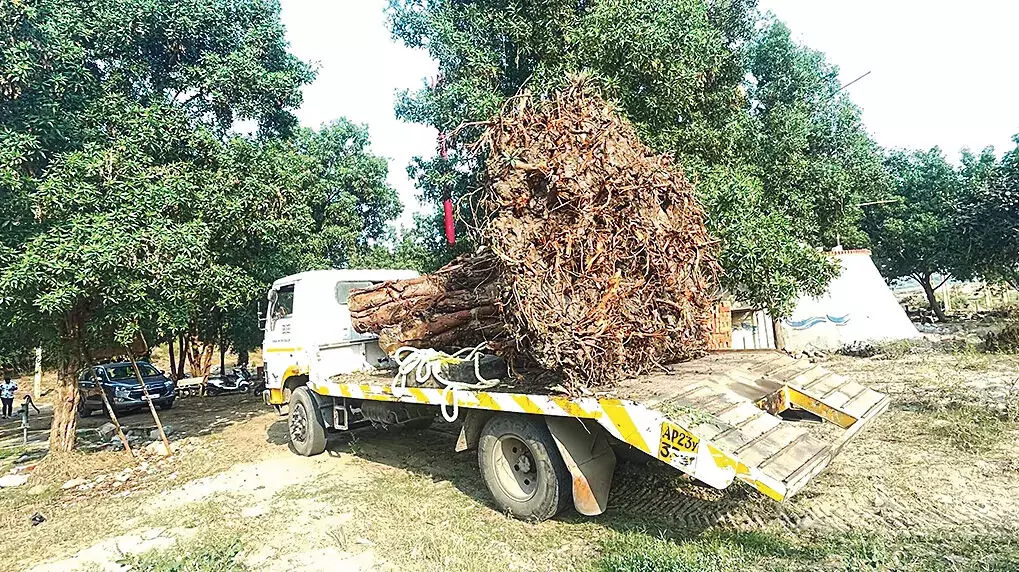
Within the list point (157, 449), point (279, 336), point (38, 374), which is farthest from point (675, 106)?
point (38, 374)

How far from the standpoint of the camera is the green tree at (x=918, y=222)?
25859 mm

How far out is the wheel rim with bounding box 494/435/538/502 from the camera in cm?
507

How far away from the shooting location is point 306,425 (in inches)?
317

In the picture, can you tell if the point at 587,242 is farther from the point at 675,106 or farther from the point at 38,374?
the point at 38,374

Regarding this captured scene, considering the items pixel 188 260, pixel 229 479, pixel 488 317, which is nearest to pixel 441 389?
pixel 488 317

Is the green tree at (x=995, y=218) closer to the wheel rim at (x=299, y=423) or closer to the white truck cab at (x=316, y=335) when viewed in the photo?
the white truck cab at (x=316, y=335)

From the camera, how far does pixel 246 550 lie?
487cm

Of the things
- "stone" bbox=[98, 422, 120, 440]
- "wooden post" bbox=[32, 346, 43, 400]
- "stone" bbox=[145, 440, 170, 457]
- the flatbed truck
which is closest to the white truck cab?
the flatbed truck

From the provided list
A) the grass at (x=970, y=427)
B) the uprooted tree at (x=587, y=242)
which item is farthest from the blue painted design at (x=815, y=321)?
the uprooted tree at (x=587, y=242)

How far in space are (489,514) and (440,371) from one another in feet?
4.55

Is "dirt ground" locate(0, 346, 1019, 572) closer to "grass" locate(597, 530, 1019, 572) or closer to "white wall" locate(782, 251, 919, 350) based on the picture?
"grass" locate(597, 530, 1019, 572)

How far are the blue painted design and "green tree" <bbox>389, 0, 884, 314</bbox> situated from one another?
147 inches

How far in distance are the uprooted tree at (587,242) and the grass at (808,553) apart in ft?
4.17

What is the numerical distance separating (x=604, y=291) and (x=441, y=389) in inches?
76.0
